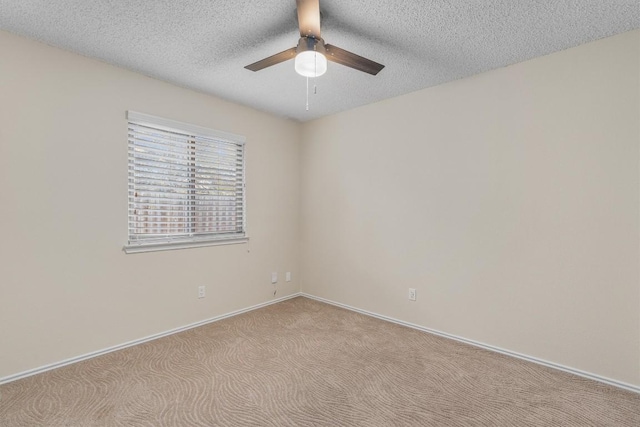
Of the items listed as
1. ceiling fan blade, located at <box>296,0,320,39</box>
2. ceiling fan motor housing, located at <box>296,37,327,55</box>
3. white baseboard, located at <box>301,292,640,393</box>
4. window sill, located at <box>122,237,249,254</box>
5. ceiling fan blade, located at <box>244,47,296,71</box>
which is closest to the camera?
ceiling fan blade, located at <box>296,0,320,39</box>

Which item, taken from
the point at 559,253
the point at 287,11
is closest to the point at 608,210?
the point at 559,253

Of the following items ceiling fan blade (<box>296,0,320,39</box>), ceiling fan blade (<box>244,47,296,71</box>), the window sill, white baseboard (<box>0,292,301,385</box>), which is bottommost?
white baseboard (<box>0,292,301,385</box>)

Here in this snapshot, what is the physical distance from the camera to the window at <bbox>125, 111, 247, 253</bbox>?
2.77 meters

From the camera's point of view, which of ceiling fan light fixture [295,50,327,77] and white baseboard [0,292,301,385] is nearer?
ceiling fan light fixture [295,50,327,77]

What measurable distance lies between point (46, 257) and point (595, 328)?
3969 millimetres

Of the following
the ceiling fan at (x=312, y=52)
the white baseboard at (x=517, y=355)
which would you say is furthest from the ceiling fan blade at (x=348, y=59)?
the white baseboard at (x=517, y=355)

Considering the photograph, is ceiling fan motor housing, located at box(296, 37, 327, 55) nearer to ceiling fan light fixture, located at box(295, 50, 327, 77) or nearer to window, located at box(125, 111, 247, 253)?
ceiling fan light fixture, located at box(295, 50, 327, 77)

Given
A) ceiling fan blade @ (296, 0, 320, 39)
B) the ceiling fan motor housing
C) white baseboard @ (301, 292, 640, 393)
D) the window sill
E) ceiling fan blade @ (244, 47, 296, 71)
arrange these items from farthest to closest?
the window sill
white baseboard @ (301, 292, 640, 393)
ceiling fan blade @ (244, 47, 296, 71)
the ceiling fan motor housing
ceiling fan blade @ (296, 0, 320, 39)

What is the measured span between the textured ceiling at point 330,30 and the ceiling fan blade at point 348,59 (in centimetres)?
25

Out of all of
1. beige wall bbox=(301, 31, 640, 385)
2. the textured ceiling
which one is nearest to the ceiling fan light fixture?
the textured ceiling

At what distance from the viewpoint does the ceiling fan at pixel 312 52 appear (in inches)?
66.8

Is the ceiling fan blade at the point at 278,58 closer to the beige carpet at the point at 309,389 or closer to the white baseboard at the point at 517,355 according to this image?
the beige carpet at the point at 309,389

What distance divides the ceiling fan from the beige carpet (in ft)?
6.83

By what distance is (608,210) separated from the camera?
7.02ft
